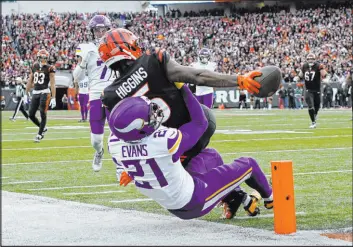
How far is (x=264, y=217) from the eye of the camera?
640cm

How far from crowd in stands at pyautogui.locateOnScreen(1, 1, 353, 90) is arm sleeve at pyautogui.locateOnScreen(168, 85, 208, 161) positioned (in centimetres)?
3477

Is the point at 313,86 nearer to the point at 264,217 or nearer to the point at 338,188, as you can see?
the point at 338,188

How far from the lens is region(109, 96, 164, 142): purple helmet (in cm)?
500

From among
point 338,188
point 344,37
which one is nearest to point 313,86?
point 338,188

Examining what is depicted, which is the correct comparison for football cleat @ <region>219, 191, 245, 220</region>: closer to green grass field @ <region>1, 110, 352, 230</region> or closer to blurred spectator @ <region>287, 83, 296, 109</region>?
green grass field @ <region>1, 110, 352, 230</region>

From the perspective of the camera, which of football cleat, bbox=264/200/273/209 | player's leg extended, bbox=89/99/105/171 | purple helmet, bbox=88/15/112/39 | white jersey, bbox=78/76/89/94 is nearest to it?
football cleat, bbox=264/200/273/209

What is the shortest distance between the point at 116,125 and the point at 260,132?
13.2m

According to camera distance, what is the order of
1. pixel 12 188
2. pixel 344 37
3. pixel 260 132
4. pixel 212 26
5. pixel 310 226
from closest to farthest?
pixel 310 226
pixel 12 188
pixel 260 132
pixel 344 37
pixel 212 26

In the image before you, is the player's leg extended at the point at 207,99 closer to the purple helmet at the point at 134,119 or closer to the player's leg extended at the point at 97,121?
the player's leg extended at the point at 97,121

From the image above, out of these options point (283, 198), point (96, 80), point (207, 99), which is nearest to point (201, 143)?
point (283, 198)

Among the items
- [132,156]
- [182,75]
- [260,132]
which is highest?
[182,75]

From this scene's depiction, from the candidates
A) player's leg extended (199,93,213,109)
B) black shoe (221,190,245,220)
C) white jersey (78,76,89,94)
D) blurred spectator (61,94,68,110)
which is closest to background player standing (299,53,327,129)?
player's leg extended (199,93,213,109)

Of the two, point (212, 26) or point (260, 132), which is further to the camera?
point (212, 26)

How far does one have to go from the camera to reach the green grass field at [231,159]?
6827mm
